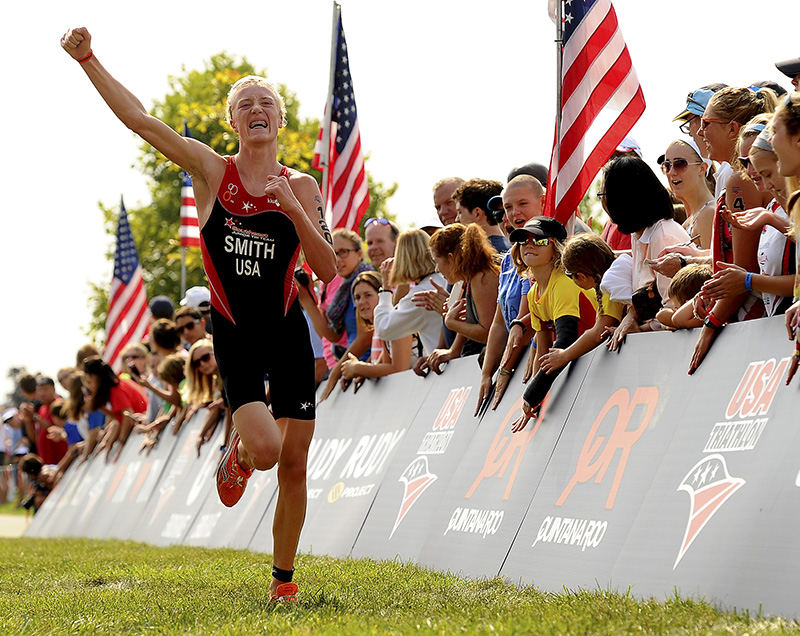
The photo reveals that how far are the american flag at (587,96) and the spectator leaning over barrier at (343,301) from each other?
9.56ft

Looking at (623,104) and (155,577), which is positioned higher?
(623,104)

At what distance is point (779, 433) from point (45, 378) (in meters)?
21.7

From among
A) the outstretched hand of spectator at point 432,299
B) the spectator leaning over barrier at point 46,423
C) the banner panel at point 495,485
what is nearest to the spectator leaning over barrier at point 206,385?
the outstretched hand of spectator at point 432,299

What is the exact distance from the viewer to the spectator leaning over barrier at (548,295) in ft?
25.7

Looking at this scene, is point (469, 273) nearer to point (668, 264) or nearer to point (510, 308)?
point (510, 308)

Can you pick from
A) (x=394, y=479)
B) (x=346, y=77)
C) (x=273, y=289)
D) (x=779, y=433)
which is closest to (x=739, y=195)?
(x=779, y=433)

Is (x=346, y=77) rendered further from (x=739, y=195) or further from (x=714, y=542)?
(x=714, y=542)

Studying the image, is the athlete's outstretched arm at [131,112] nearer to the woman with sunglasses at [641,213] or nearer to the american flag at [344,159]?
the woman with sunglasses at [641,213]

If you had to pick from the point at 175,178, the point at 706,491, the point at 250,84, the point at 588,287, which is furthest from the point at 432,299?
the point at 175,178

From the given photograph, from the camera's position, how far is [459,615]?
205 inches

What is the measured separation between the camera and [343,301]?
1207cm

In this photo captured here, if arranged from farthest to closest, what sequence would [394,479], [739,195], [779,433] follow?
[394,479]
[739,195]
[779,433]

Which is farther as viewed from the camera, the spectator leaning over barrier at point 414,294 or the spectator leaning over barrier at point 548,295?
the spectator leaning over barrier at point 414,294

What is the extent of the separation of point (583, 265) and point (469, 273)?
183 centimetres
